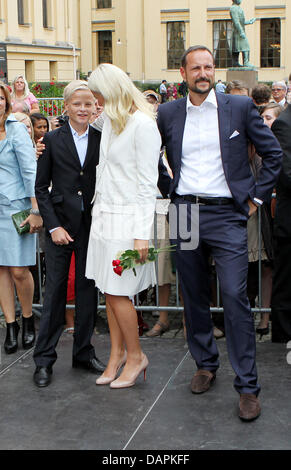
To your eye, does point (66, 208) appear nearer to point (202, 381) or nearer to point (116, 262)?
point (116, 262)

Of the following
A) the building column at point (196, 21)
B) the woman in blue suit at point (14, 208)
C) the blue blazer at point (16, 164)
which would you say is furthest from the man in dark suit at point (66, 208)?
the building column at point (196, 21)

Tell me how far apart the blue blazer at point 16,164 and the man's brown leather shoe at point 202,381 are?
1926mm

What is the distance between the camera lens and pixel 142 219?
443cm

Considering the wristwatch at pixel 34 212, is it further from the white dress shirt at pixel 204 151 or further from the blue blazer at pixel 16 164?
the white dress shirt at pixel 204 151

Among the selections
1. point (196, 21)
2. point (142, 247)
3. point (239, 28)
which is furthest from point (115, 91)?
point (196, 21)

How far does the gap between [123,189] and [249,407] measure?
5.08ft

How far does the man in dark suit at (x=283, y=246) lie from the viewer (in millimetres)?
4949

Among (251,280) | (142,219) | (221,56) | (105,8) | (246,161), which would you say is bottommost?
(251,280)

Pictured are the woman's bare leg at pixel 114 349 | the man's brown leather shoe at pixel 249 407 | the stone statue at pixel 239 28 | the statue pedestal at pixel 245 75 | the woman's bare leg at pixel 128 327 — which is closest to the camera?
the man's brown leather shoe at pixel 249 407

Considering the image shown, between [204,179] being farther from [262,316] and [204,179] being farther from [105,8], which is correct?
[105,8]

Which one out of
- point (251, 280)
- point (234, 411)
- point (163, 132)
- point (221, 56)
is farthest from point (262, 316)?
point (221, 56)

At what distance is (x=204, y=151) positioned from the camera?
443cm

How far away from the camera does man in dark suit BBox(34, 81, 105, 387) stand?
4820 mm

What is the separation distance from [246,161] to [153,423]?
1717mm
